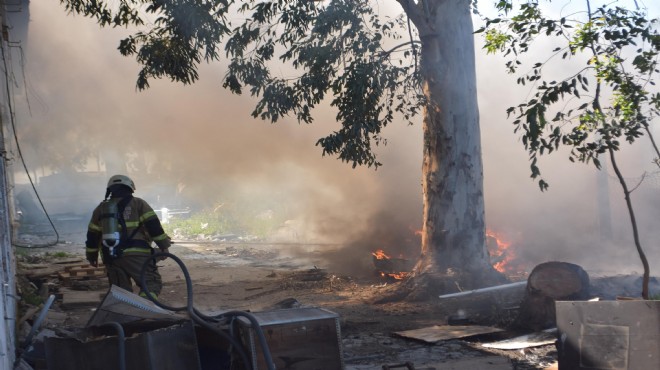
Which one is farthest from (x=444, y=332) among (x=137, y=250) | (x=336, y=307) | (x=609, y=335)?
(x=137, y=250)

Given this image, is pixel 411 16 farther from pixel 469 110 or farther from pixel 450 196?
pixel 450 196

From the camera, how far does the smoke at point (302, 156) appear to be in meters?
14.8

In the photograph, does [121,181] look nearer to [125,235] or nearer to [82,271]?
[125,235]

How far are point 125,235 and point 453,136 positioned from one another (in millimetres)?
5181

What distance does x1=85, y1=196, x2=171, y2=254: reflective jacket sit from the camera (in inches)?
261

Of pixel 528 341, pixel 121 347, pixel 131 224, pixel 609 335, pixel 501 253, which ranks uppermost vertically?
pixel 131 224

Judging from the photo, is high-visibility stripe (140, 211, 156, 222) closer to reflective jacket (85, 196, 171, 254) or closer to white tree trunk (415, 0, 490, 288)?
reflective jacket (85, 196, 171, 254)

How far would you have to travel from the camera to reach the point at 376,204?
16.3 metres

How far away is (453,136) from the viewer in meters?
9.97

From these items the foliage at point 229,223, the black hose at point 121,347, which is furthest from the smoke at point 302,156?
the black hose at point 121,347

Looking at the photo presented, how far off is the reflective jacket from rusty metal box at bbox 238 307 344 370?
2459 millimetres

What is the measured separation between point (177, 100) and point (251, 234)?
5222mm

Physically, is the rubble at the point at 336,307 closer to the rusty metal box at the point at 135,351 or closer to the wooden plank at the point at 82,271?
the wooden plank at the point at 82,271

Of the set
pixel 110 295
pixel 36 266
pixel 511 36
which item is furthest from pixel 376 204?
pixel 110 295
